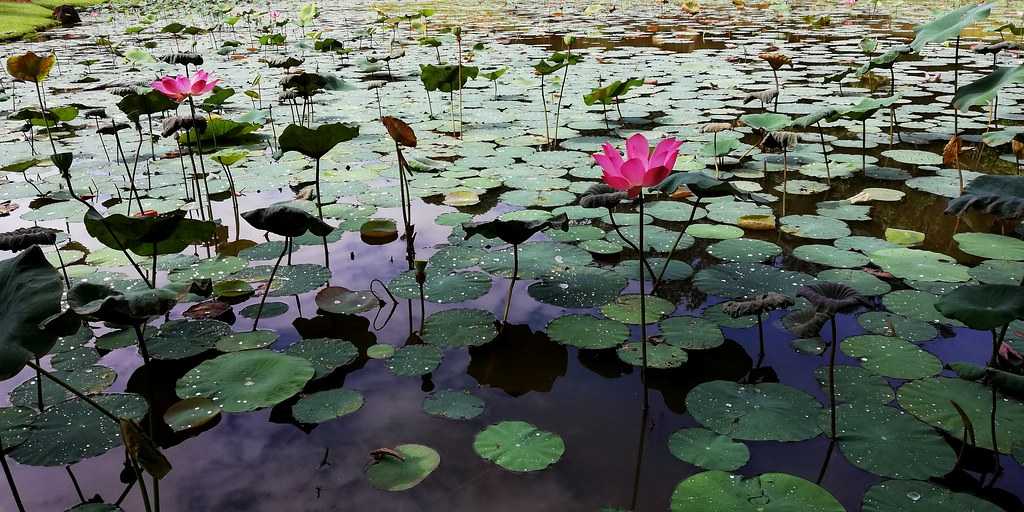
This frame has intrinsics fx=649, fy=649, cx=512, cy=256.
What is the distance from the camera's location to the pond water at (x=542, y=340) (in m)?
1.44

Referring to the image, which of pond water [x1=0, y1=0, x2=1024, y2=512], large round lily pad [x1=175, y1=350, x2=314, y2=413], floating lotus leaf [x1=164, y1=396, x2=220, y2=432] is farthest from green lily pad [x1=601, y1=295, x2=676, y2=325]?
floating lotus leaf [x1=164, y1=396, x2=220, y2=432]

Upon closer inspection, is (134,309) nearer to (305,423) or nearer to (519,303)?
(305,423)

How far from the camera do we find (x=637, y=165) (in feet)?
5.48

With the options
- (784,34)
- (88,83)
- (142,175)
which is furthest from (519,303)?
(784,34)

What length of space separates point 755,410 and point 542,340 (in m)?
0.67

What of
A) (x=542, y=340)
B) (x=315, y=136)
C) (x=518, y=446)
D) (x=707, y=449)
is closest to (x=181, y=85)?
(x=315, y=136)

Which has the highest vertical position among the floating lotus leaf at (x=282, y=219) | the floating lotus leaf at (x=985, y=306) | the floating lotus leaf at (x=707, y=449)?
the floating lotus leaf at (x=282, y=219)

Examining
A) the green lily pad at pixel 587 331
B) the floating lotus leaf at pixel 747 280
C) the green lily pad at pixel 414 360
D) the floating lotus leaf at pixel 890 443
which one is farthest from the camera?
the floating lotus leaf at pixel 747 280

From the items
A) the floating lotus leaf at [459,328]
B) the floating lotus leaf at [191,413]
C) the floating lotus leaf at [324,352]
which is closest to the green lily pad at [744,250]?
the floating lotus leaf at [459,328]

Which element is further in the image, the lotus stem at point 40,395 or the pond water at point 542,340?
the lotus stem at point 40,395

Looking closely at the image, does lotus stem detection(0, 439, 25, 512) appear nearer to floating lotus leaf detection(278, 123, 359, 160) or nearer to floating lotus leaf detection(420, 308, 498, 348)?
floating lotus leaf detection(420, 308, 498, 348)

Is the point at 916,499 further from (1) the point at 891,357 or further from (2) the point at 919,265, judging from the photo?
(2) the point at 919,265

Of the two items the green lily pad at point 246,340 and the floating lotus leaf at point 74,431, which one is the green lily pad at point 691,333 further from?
the floating lotus leaf at point 74,431

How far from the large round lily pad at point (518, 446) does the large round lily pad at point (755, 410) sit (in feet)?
1.24
